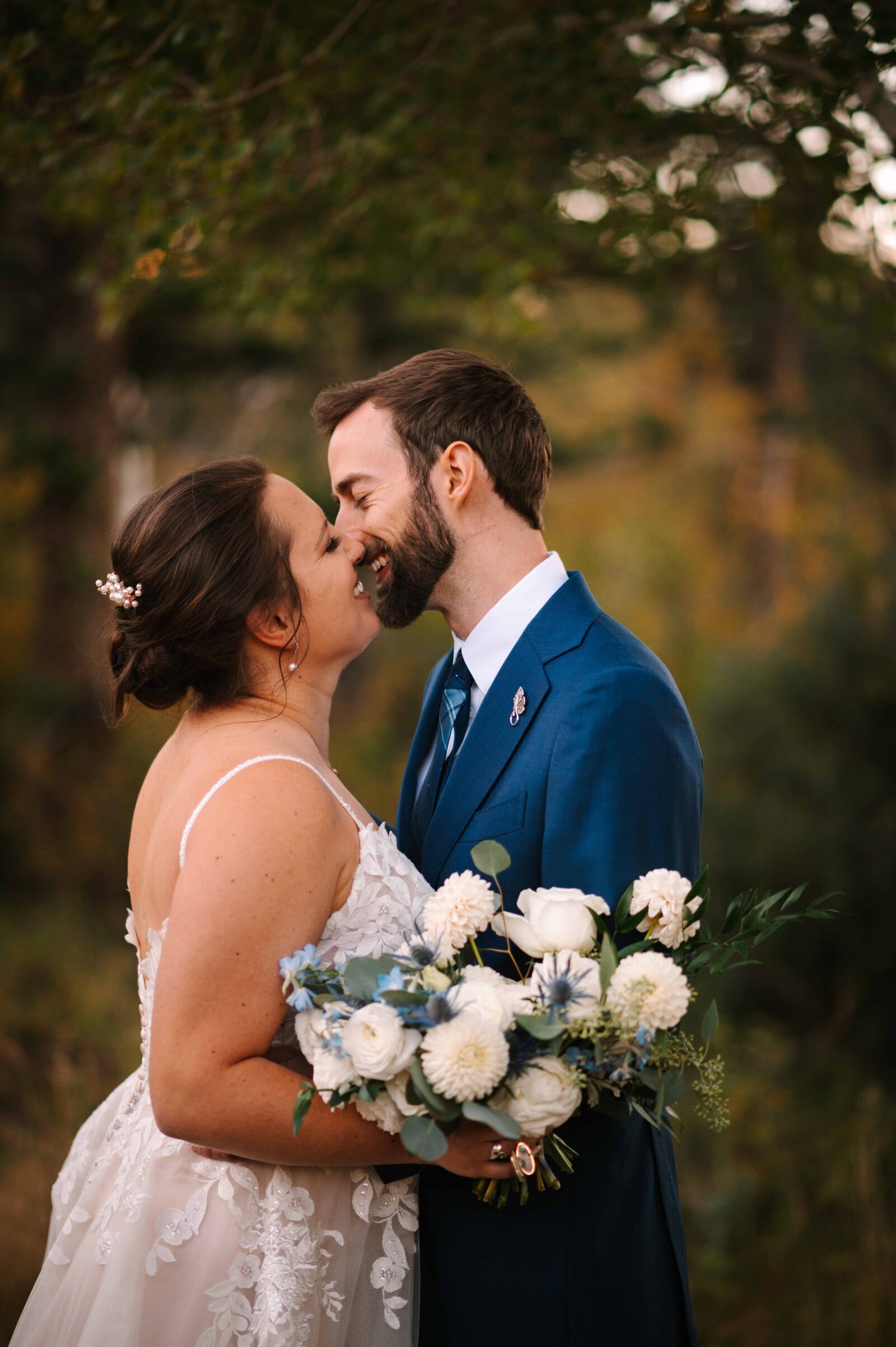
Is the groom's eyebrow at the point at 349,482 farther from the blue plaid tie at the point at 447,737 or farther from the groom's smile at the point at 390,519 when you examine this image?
the blue plaid tie at the point at 447,737

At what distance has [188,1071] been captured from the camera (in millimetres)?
1883

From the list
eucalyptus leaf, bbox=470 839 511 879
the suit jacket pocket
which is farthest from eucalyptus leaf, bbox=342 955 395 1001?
the suit jacket pocket

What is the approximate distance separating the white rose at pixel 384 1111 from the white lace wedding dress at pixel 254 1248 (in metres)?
0.34

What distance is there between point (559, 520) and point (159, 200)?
12828 millimetres

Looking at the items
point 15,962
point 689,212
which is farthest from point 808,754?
point 15,962

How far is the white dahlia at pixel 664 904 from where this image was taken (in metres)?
1.88

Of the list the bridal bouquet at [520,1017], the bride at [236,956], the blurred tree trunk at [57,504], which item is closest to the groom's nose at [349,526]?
the bride at [236,956]

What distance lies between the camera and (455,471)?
287cm

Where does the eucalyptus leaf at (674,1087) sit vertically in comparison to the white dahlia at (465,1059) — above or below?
below

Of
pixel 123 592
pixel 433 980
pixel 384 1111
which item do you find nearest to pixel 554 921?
pixel 433 980

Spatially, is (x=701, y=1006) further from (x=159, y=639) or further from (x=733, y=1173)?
(x=159, y=639)

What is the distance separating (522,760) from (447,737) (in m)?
0.39

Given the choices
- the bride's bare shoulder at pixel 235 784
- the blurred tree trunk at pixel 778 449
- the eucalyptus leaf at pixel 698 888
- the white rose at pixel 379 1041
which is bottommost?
the blurred tree trunk at pixel 778 449

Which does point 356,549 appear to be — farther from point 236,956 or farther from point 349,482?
point 236,956
